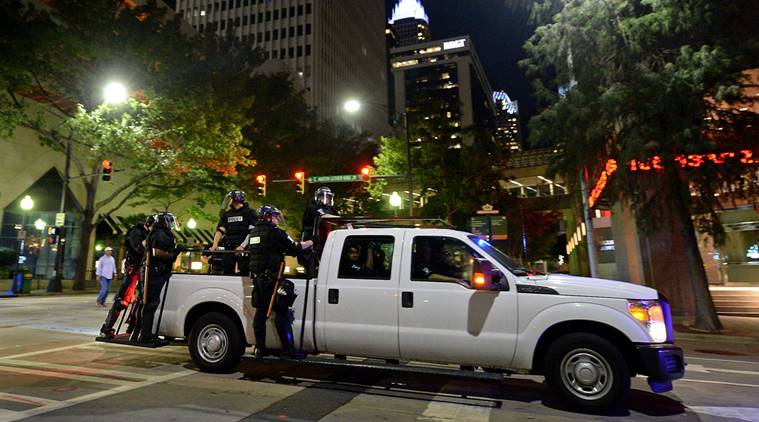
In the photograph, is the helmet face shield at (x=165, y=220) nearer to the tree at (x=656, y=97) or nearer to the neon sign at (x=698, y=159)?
the tree at (x=656, y=97)

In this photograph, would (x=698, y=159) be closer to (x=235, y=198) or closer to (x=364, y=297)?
(x=364, y=297)

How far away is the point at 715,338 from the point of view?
11.4m

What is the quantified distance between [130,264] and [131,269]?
10cm

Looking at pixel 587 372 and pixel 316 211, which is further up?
pixel 316 211

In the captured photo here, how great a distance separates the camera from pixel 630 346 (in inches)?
192

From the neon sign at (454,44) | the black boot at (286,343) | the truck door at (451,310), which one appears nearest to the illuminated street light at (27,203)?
the black boot at (286,343)

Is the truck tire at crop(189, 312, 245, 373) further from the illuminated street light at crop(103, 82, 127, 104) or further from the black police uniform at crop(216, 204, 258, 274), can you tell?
the illuminated street light at crop(103, 82, 127, 104)

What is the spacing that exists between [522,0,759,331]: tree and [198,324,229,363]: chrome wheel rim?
9.68 m

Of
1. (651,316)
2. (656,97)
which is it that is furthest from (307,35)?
(651,316)

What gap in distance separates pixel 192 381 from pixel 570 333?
14.9 feet

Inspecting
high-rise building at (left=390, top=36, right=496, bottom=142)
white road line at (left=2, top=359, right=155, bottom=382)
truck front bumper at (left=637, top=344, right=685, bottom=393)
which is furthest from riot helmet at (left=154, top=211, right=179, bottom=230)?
high-rise building at (left=390, top=36, right=496, bottom=142)

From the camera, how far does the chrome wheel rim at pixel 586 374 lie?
15.8 ft

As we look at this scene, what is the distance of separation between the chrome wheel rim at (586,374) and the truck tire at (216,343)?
157 inches

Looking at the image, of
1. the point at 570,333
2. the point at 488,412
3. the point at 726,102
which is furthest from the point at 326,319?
the point at 726,102
